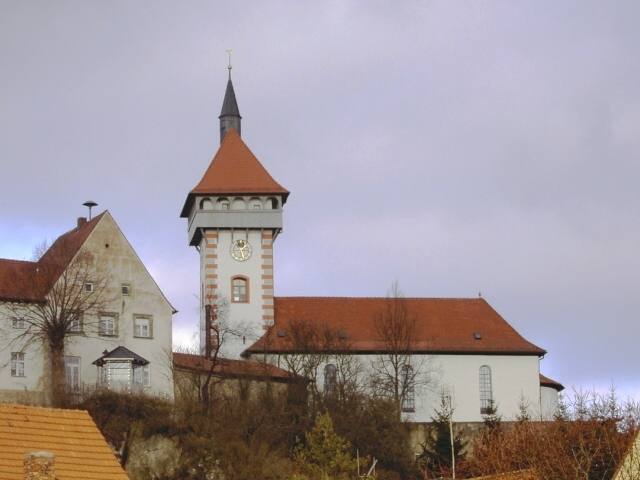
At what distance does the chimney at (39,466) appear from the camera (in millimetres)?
31344

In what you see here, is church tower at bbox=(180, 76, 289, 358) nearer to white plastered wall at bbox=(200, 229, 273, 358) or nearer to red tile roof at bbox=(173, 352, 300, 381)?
white plastered wall at bbox=(200, 229, 273, 358)

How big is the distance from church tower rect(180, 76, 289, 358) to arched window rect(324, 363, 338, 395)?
14.0ft

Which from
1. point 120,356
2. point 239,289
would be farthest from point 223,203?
point 120,356

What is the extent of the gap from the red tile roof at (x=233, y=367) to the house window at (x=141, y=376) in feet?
6.06

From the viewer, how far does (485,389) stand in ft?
263

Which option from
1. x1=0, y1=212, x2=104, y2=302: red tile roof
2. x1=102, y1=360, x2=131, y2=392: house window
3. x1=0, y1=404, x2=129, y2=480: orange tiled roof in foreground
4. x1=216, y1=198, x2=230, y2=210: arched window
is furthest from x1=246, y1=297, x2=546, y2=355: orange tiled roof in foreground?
x1=0, y1=404, x2=129, y2=480: orange tiled roof in foreground

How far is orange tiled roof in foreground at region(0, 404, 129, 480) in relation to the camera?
111 ft

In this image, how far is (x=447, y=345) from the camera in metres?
80.4

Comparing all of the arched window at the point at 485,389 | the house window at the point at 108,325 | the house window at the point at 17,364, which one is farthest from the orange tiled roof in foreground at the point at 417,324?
the house window at the point at 17,364

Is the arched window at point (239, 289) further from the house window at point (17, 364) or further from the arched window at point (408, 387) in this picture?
the house window at point (17, 364)

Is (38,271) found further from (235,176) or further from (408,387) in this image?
(408,387)

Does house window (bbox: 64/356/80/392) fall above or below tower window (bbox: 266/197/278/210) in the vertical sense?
below

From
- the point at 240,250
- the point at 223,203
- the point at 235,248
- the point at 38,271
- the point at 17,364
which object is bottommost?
the point at 17,364

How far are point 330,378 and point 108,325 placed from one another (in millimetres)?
12529
